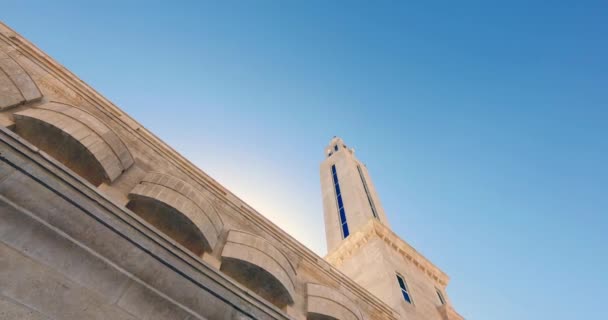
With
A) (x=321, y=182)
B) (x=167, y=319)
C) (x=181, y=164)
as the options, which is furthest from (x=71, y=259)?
(x=321, y=182)

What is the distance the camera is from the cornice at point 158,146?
29.7ft

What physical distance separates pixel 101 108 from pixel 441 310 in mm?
16670

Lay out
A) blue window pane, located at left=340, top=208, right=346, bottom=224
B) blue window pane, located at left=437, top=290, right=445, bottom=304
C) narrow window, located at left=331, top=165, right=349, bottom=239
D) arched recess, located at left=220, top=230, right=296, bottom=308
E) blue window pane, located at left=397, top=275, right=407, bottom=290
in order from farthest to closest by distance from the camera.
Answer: blue window pane, located at left=340, top=208, right=346, bottom=224 < narrow window, located at left=331, top=165, right=349, bottom=239 < blue window pane, located at left=437, top=290, right=445, bottom=304 < blue window pane, located at left=397, top=275, right=407, bottom=290 < arched recess, located at left=220, top=230, right=296, bottom=308

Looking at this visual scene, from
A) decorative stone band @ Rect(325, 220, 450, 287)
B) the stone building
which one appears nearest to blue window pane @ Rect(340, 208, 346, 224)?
decorative stone band @ Rect(325, 220, 450, 287)

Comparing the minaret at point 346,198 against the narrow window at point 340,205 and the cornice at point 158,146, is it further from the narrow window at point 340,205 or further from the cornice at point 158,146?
the cornice at point 158,146

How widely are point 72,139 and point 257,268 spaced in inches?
206

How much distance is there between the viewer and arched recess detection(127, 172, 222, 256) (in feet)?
26.2

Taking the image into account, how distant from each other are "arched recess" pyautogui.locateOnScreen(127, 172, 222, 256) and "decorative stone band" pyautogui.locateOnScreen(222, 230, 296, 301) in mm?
518

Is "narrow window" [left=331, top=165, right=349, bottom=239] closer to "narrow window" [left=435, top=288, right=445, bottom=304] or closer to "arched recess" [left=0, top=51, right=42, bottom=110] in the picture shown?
"narrow window" [left=435, top=288, right=445, bottom=304]

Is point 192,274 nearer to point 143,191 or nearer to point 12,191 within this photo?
point 12,191

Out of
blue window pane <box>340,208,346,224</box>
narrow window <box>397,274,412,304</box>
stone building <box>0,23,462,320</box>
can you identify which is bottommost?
stone building <box>0,23,462,320</box>

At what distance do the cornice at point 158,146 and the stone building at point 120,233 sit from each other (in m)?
0.03

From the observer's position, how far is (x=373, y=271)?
16.8m

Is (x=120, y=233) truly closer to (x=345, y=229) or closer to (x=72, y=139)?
(x=72, y=139)
